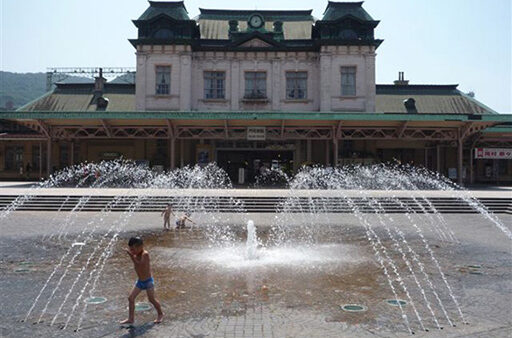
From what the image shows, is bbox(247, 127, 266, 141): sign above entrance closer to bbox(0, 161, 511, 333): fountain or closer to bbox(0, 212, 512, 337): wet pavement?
bbox(0, 161, 511, 333): fountain

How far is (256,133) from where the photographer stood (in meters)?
32.8

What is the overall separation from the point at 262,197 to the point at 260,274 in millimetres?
14031

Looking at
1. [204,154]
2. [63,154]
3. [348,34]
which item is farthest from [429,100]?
[63,154]

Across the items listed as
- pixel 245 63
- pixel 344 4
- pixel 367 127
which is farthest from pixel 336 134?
pixel 344 4

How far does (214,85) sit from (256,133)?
7605mm

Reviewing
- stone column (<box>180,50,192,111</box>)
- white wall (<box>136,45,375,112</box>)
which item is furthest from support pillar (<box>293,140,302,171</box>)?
stone column (<box>180,50,192,111</box>)

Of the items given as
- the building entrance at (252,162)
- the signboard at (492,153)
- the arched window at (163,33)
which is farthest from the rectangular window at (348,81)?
the arched window at (163,33)

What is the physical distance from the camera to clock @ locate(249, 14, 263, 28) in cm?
3816

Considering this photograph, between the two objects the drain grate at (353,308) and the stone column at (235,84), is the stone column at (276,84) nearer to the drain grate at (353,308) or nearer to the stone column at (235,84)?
the stone column at (235,84)

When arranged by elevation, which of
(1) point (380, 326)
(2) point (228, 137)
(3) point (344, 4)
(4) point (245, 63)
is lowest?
(1) point (380, 326)

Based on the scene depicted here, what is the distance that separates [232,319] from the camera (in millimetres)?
6934

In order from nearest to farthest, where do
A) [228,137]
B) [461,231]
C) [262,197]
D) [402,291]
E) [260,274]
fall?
[402,291] → [260,274] → [461,231] → [262,197] → [228,137]

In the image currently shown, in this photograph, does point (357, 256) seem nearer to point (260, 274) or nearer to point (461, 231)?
point (260, 274)

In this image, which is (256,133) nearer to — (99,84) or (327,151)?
(327,151)
